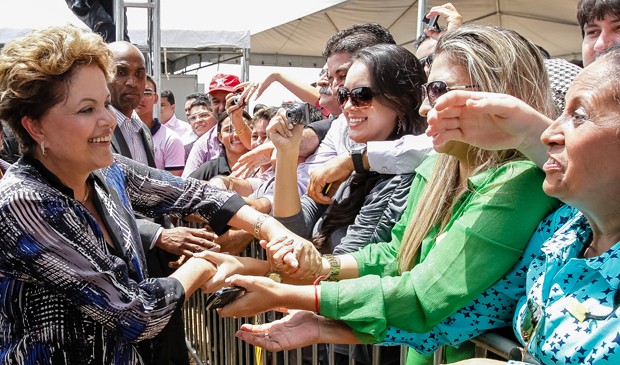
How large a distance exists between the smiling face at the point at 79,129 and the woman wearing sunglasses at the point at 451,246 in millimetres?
681

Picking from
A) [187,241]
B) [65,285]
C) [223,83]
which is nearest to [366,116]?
[187,241]

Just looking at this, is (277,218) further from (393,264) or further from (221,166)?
(221,166)

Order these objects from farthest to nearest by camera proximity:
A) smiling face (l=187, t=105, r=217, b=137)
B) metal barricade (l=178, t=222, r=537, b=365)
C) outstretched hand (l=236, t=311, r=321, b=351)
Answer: smiling face (l=187, t=105, r=217, b=137) → outstretched hand (l=236, t=311, r=321, b=351) → metal barricade (l=178, t=222, r=537, b=365)

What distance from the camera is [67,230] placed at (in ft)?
6.47

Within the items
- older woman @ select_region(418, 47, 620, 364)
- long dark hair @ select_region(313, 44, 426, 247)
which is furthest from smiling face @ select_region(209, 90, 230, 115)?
older woman @ select_region(418, 47, 620, 364)

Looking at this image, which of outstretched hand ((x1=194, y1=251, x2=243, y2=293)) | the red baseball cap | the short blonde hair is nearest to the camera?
the short blonde hair

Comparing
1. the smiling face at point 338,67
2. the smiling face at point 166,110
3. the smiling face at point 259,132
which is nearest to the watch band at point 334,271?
the smiling face at point 338,67

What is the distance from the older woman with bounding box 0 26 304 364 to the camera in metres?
1.95

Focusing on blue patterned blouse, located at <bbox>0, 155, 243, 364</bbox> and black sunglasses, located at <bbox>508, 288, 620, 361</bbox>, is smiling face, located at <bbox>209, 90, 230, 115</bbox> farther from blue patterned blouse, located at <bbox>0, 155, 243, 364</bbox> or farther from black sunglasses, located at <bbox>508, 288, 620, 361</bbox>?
black sunglasses, located at <bbox>508, 288, 620, 361</bbox>

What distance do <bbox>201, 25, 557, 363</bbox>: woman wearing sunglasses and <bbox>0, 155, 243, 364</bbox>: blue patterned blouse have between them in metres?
0.33

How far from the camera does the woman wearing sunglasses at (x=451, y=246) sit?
65.6 inches

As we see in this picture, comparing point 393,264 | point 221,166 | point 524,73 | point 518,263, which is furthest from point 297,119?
point 221,166

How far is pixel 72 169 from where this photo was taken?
218 cm

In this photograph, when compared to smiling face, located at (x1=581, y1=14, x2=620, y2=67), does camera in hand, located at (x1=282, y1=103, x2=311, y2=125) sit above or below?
below
